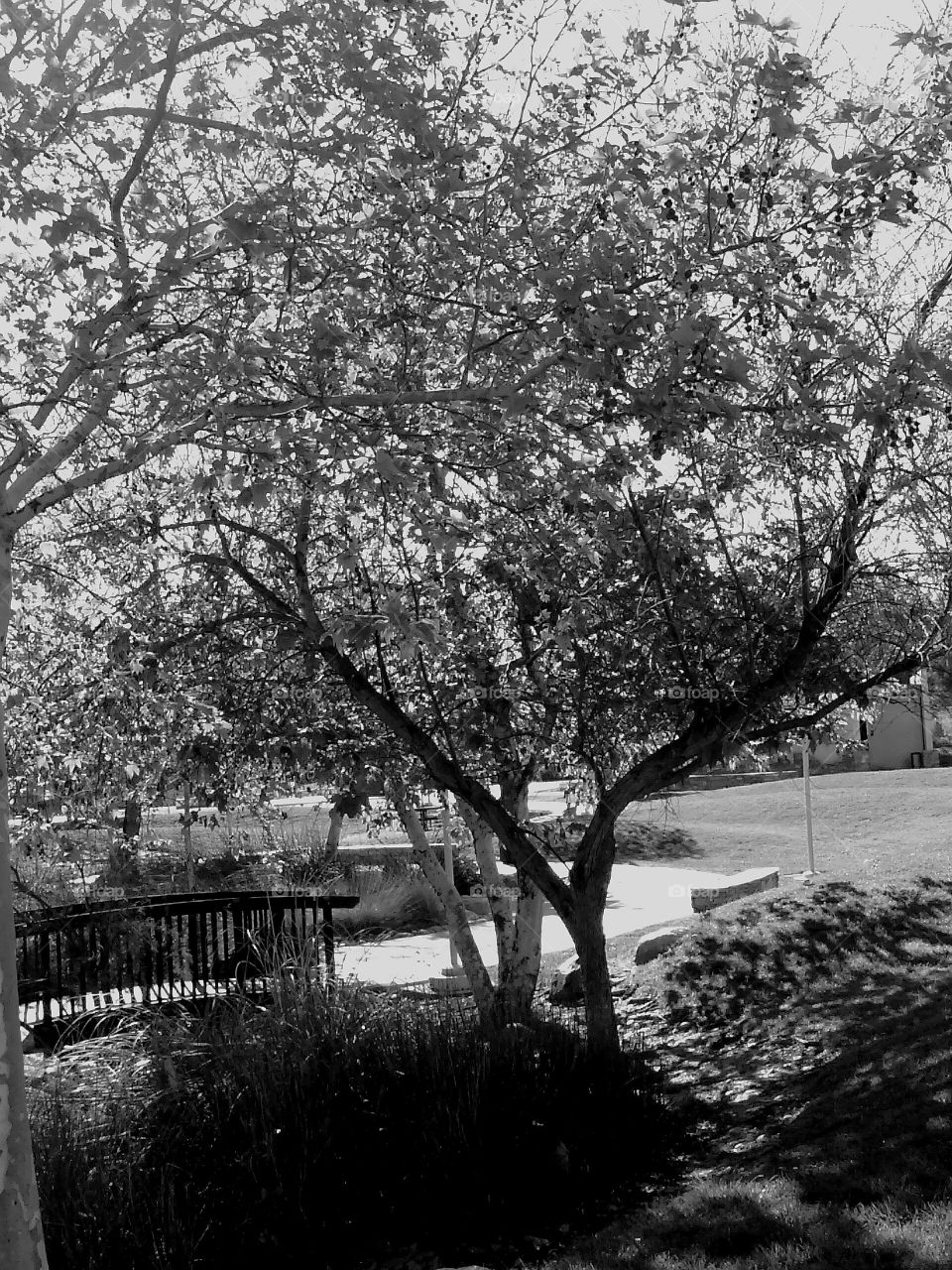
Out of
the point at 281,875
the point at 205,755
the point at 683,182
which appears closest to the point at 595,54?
the point at 683,182

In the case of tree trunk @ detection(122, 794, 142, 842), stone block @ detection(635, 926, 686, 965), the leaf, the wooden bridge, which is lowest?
stone block @ detection(635, 926, 686, 965)

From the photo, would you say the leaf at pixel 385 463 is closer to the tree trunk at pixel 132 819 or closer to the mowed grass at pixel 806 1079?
the mowed grass at pixel 806 1079

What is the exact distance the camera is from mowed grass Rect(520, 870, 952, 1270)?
4.96m

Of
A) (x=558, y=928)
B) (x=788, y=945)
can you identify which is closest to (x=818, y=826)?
(x=558, y=928)

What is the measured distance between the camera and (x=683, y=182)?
604 cm

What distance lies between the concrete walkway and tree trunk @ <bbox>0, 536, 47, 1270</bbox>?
21.6 ft

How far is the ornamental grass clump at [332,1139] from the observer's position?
5770 mm

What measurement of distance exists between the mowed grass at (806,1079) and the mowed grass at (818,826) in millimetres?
4057

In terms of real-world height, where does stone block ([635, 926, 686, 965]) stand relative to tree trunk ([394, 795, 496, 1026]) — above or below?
below

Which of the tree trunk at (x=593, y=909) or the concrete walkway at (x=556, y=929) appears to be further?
the concrete walkway at (x=556, y=929)

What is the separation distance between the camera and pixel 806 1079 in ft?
25.3

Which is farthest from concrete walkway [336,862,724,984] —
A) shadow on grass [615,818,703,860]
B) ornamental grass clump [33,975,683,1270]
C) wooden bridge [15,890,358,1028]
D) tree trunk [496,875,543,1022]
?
ornamental grass clump [33,975,683,1270]

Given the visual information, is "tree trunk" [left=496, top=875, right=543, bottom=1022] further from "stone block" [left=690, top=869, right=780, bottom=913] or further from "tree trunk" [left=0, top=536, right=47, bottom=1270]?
"tree trunk" [left=0, top=536, right=47, bottom=1270]

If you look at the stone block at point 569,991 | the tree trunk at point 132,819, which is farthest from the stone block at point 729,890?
the tree trunk at point 132,819
